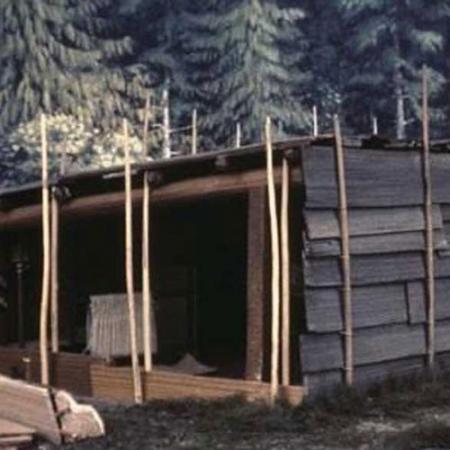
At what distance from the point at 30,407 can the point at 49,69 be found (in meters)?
22.5

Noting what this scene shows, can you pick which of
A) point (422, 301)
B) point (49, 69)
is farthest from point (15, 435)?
point (49, 69)

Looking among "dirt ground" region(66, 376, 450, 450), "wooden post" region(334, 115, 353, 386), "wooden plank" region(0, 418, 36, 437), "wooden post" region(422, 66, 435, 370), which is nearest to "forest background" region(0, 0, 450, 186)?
"wooden post" region(422, 66, 435, 370)

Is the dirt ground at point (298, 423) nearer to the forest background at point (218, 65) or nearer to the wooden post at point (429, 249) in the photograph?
the wooden post at point (429, 249)

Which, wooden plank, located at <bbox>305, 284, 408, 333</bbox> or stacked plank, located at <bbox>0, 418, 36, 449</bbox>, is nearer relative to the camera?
stacked plank, located at <bbox>0, 418, 36, 449</bbox>

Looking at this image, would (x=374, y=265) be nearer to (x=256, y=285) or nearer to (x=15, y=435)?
(x=256, y=285)

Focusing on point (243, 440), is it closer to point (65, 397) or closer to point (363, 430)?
point (363, 430)

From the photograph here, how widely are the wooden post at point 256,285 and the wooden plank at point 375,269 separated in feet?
1.99

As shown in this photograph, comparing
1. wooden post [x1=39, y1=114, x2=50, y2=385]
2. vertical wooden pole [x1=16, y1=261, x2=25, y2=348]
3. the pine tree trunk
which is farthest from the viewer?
the pine tree trunk

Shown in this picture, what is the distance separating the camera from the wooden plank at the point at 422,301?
11.9m

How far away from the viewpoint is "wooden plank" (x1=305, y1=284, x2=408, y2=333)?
10700 millimetres

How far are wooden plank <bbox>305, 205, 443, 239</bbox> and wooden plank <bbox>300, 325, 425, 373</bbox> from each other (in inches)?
45.2

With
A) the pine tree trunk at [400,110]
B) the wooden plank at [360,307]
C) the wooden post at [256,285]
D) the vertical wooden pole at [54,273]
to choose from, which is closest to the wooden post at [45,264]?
the vertical wooden pole at [54,273]

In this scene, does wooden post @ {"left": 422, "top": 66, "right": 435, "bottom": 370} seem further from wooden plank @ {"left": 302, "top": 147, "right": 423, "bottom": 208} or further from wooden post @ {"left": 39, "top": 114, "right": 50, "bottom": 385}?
wooden post @ {"left": 39, "top": 114, "right": 50, "bottom": 385}

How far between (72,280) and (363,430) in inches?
285
